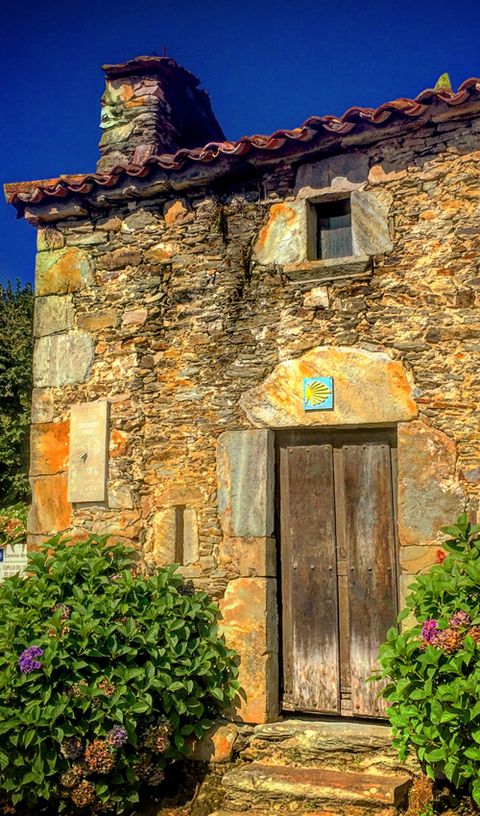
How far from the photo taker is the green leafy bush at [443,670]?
145 inches

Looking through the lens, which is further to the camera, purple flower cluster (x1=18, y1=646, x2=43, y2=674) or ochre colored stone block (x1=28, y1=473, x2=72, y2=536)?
ochre colored stone block (x1=28, y1=473, x2=72, y2=536)

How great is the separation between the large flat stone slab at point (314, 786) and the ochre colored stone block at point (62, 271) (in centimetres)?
353

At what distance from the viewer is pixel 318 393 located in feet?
16.5

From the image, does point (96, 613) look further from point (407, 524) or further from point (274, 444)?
point (407, 524)

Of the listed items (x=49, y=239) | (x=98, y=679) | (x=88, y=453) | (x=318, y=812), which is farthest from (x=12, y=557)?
(x=318, y=812)

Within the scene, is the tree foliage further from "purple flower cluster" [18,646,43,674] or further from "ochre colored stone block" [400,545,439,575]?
"ochre colored stone block" [400,545,439,575]

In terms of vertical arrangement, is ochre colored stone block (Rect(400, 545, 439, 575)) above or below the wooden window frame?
below

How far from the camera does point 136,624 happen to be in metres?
4.62

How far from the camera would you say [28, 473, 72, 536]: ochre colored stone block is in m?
5.59

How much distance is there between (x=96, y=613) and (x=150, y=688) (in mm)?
527

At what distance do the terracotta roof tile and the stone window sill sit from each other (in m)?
0.79

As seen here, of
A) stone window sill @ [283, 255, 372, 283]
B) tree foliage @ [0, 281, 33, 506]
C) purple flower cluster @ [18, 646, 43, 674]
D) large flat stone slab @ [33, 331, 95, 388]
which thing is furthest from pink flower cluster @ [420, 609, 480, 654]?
tree foliage @ [0, 281, 33, 506]

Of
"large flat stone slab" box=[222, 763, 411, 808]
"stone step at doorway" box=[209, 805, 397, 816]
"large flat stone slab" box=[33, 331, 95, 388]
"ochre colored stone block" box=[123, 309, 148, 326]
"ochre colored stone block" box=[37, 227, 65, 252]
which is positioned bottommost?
"stone step at doorway" box=[209, 805, 397, 816]

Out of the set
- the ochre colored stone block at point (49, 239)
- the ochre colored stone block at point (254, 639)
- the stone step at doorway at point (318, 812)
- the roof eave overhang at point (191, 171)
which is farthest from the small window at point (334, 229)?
the stone step at doorway at point (318, 812)
